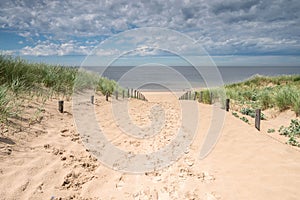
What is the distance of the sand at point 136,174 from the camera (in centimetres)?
351

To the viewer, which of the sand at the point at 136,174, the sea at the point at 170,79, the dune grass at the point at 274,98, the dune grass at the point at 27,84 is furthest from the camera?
the sea at the point at 170,79

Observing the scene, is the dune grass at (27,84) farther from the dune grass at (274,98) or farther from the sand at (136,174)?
the dune grass at (274,98)

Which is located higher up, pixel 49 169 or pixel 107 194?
pixel 49 169

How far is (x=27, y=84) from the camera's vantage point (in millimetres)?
8414

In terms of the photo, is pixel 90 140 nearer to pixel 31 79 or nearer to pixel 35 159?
pixel 35 159

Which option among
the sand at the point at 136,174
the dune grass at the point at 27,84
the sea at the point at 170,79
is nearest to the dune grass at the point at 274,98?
the sea at the point at 170,79

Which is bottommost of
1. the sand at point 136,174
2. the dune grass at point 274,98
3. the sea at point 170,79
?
the sand at point 136,174

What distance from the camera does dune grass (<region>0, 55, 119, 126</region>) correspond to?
18.8 feet

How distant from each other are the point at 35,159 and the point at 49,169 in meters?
0.35

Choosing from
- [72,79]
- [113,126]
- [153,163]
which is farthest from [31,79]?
[153,163]

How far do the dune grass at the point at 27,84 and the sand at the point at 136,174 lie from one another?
88 centimetres

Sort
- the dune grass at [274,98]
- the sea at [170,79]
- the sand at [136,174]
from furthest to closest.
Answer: the sea at [170,79] → the dune grass at [274,98] → the sand at [136,174]

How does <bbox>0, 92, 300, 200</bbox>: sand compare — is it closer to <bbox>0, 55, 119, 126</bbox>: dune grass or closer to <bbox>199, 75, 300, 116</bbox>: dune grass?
<bbox>0, 55, 119, 126</bbox>: dune grass

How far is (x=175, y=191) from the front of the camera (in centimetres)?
370
